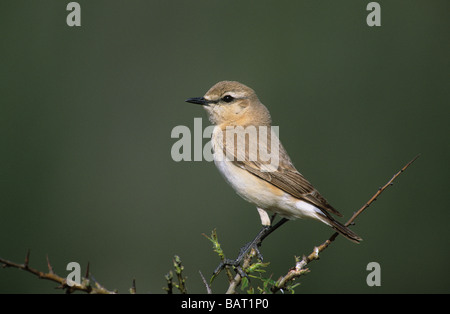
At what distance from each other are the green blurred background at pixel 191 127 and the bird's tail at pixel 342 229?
234 centimetres

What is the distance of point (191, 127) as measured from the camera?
7668 mm

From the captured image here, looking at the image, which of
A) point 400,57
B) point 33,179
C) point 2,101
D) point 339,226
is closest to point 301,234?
point 339,226

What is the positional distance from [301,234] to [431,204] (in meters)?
1.99

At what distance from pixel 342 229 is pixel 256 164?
1.10 meters

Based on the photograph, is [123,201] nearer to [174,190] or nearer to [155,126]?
[174,190]

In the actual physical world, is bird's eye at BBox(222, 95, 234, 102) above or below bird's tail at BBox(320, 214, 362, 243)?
above

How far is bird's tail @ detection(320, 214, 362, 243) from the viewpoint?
3.81m

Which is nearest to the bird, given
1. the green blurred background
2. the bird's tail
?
the bird's tail

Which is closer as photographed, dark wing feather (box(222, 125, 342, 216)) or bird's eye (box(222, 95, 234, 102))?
dark wing feather (box(222, 125, 342, 216))

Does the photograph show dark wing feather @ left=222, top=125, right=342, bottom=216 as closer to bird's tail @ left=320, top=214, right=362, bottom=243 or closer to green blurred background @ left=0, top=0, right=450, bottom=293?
bird's tail @ left=320, top=214, right=362, bottom=243

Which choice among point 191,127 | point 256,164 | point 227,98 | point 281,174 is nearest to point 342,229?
point 281,174

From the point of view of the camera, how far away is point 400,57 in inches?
315

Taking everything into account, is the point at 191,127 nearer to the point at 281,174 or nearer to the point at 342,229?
the point at 281,174

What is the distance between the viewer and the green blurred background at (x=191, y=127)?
693 centimetres
